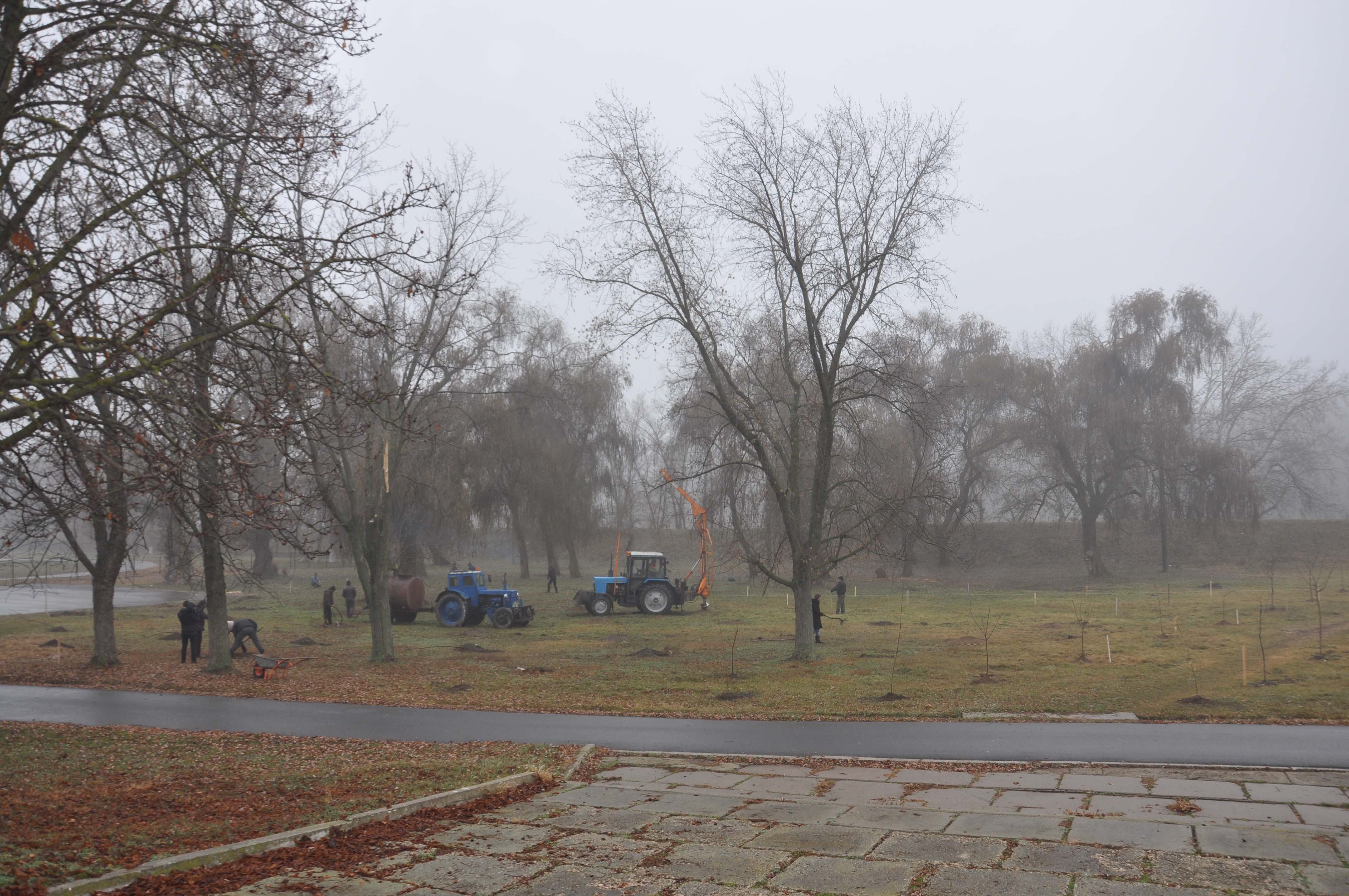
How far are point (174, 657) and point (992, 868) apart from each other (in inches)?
806

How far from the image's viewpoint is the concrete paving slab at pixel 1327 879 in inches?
214

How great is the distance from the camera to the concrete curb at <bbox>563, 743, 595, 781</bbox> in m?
9.29

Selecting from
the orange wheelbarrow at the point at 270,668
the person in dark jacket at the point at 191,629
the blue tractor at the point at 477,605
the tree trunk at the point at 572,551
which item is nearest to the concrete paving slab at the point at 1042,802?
the orange wheelbarrow at the point at 270,668

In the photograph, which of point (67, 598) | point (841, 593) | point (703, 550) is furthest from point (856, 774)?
point (67, 598)

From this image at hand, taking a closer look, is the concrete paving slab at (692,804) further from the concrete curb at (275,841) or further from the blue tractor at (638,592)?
the blue tractor at (638,592)

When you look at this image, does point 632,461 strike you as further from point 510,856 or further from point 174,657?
point 510,856

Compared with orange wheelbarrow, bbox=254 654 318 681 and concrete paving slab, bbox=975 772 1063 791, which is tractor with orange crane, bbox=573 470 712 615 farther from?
concrete paving slab, bbox=975 772 1063 791

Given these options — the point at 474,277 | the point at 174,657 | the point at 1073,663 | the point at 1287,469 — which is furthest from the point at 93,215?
the point at 1287,469

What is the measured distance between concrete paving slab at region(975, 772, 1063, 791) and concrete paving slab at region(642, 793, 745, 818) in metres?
2.46

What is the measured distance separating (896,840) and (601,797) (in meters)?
2.82

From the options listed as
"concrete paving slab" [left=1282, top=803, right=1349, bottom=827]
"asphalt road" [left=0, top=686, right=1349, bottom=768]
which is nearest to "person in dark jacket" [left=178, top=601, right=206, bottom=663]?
"asphalt road" [left=0, top=686, right=1349, bottom=768]

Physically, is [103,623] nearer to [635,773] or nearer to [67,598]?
[635,773]

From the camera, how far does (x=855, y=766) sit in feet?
32.3

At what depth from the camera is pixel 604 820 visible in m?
7.45
